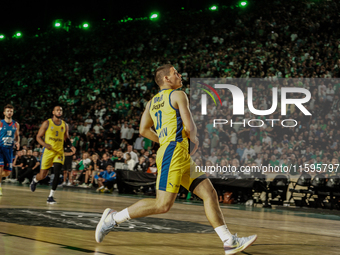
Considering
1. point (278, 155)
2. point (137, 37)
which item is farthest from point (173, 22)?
point (278, 155)

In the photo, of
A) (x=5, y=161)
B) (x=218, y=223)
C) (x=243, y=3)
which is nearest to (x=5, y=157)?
(x=5, y=161)

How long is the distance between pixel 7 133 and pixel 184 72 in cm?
1191

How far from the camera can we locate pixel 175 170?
432cm

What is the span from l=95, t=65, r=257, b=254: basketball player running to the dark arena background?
0.17 m

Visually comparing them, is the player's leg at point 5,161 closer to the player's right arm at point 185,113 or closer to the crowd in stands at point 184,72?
the crowd in stands at point 184,72

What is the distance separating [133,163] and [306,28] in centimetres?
1116

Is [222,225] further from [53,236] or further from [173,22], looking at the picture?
[173,22]

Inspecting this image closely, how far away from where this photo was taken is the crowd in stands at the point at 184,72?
15375mm

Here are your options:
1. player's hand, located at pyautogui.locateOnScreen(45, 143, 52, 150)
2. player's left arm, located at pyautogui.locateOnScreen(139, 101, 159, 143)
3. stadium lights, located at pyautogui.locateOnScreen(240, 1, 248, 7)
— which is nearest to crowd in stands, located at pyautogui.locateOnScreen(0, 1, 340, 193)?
stadium lights, located at pyautogui.locateOnScreen(240, 1, 248, 7)

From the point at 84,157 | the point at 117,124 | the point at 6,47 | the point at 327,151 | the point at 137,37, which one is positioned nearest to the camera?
the point at 327,151

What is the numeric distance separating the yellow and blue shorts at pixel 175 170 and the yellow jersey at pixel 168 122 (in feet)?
0.24

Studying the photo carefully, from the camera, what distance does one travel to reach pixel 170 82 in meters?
4.64

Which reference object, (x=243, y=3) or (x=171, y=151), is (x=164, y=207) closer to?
(x=171, y=151)

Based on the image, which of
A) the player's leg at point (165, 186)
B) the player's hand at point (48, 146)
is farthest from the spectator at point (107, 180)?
the player's leg at point (165, 186)
